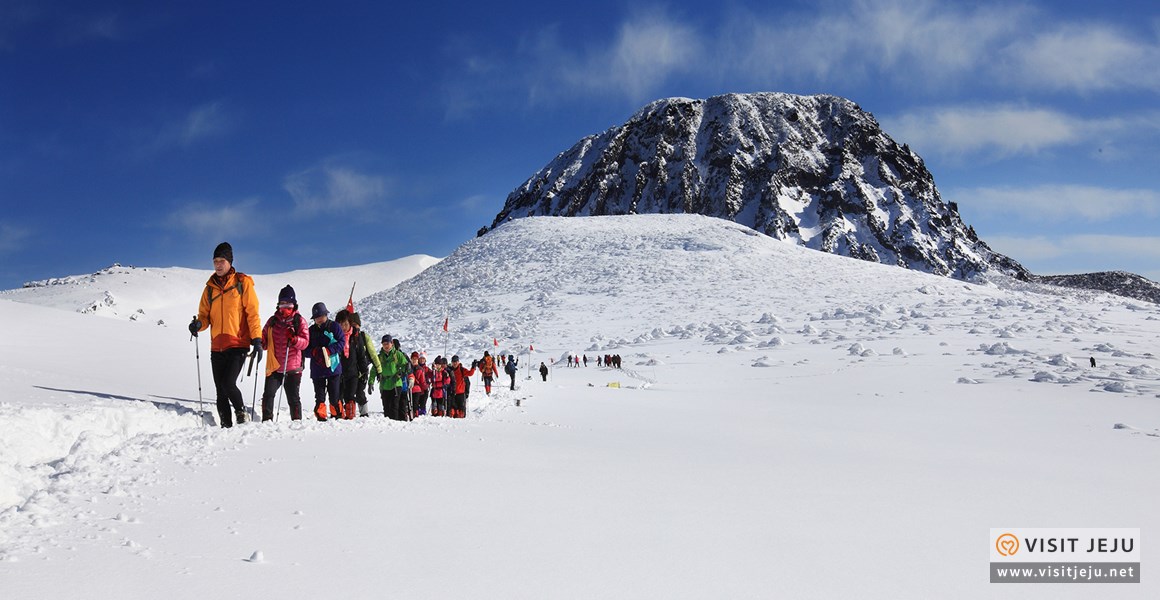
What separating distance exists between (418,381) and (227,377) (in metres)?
5.44

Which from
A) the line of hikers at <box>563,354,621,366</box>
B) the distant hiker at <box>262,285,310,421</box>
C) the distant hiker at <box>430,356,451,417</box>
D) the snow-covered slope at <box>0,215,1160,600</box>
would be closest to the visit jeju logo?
the snow-covered slope at <box>0,215,1160,600</box>

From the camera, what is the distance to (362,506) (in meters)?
3.93

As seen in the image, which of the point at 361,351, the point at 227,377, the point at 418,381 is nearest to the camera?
the point at 227,377

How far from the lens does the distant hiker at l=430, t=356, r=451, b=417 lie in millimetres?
12859

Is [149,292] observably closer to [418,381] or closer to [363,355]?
[418,381]

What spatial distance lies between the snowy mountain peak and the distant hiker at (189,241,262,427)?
157671 mm

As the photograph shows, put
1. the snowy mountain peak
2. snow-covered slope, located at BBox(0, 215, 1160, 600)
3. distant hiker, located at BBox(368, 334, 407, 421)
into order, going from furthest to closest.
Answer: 1. the snowy mountain peak
2. distant hiker, located at BBox(368, 334, 407, 421)
3. snow-covered slope, located at BBox(0, 215, 1160, 600)

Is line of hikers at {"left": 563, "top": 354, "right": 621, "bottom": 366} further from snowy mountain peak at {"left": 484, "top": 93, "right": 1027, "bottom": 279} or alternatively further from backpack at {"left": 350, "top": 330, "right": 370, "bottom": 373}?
snowy mountain peak at {"left": 484, "top": 93, "right": 1027, "bottom": 279}

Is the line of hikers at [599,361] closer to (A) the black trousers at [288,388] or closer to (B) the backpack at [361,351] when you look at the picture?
(B) the backpack at [361,351]

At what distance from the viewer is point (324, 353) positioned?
28.9 feet

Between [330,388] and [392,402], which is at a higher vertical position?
[330,388]

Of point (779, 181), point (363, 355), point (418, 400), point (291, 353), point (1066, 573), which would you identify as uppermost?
point (779, 181)

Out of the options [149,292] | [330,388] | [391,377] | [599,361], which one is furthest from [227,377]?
[149,292]

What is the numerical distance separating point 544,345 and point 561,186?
5800 inches
